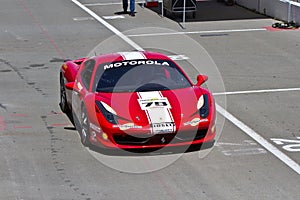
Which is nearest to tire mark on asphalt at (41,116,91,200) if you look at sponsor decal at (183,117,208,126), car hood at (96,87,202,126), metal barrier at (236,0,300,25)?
car hood at (96,87,202,126)

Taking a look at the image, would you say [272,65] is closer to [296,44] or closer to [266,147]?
[296,44]

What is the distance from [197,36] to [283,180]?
13.7m

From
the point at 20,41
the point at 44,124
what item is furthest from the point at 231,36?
the point at 44,124

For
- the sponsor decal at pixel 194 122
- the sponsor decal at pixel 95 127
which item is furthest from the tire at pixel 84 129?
the sponsor decal at pixel 194 122

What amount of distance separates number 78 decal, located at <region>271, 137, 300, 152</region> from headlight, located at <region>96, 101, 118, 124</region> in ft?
9.36

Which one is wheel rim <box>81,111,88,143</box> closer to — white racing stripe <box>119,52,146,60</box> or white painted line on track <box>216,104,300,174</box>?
white racing stripe <box>119,52,146,60</box>

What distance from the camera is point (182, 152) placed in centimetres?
1191

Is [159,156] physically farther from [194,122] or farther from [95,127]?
[95,127]

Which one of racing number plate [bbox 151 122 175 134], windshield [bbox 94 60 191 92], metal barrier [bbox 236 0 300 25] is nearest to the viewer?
racing number plate [bbox 151 122 175 134]

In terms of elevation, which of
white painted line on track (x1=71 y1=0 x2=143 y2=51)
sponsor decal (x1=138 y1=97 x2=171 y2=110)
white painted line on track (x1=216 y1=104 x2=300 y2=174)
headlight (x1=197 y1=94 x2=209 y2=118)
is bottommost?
→ white painted line on track (x1=71 y1=0 x2=143 y2=51)

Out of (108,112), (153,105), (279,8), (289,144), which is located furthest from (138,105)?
(279,8)

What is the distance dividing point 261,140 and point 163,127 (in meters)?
2.11

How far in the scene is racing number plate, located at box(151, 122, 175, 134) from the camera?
37.8 ft

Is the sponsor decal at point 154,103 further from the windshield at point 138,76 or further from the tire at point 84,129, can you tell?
the tire at point 84,129
